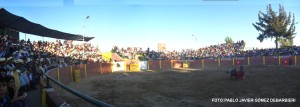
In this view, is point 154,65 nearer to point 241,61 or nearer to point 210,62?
point 210,62

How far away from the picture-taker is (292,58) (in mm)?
39594

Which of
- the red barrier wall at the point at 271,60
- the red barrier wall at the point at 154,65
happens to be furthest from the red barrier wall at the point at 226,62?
the red barrier wall at the point at 154,65

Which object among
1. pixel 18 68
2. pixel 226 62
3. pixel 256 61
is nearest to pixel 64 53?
pixel 18 68

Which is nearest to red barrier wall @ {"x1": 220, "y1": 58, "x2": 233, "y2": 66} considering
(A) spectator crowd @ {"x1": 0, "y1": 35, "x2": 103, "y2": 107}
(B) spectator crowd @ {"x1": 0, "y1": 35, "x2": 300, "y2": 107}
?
(B) spectator crowd @ {"x1": 0, "y1": 35, "x2": 300, "y2": 107}

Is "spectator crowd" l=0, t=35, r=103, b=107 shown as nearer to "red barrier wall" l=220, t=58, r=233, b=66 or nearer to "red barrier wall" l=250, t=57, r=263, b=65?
"red barrier wall" l=220, t=58, r=233, b=66

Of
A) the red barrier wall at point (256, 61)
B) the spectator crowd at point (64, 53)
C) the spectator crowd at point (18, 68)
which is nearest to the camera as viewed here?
the spectator crowd at point (18, 68)

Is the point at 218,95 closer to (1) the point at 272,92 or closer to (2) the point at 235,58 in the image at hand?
(1) the point at 272,92

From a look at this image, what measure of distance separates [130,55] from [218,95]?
42.0 meters

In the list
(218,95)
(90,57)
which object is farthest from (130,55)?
(218,95)

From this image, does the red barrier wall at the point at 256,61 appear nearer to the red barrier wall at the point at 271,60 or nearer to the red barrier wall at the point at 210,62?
the red barrier wall at the point at 271,60

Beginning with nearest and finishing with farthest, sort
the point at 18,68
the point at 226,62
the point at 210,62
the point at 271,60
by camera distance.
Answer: the point at 18,68 < the point at 271,60 < the point at 226,62 < the point at 210,62

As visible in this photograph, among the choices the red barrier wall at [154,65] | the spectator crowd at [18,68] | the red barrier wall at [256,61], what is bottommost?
the red barrier wall at [154,65]

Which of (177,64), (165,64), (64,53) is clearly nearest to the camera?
(64,53)

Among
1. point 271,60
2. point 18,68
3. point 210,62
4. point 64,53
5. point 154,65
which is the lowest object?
point 154,65
